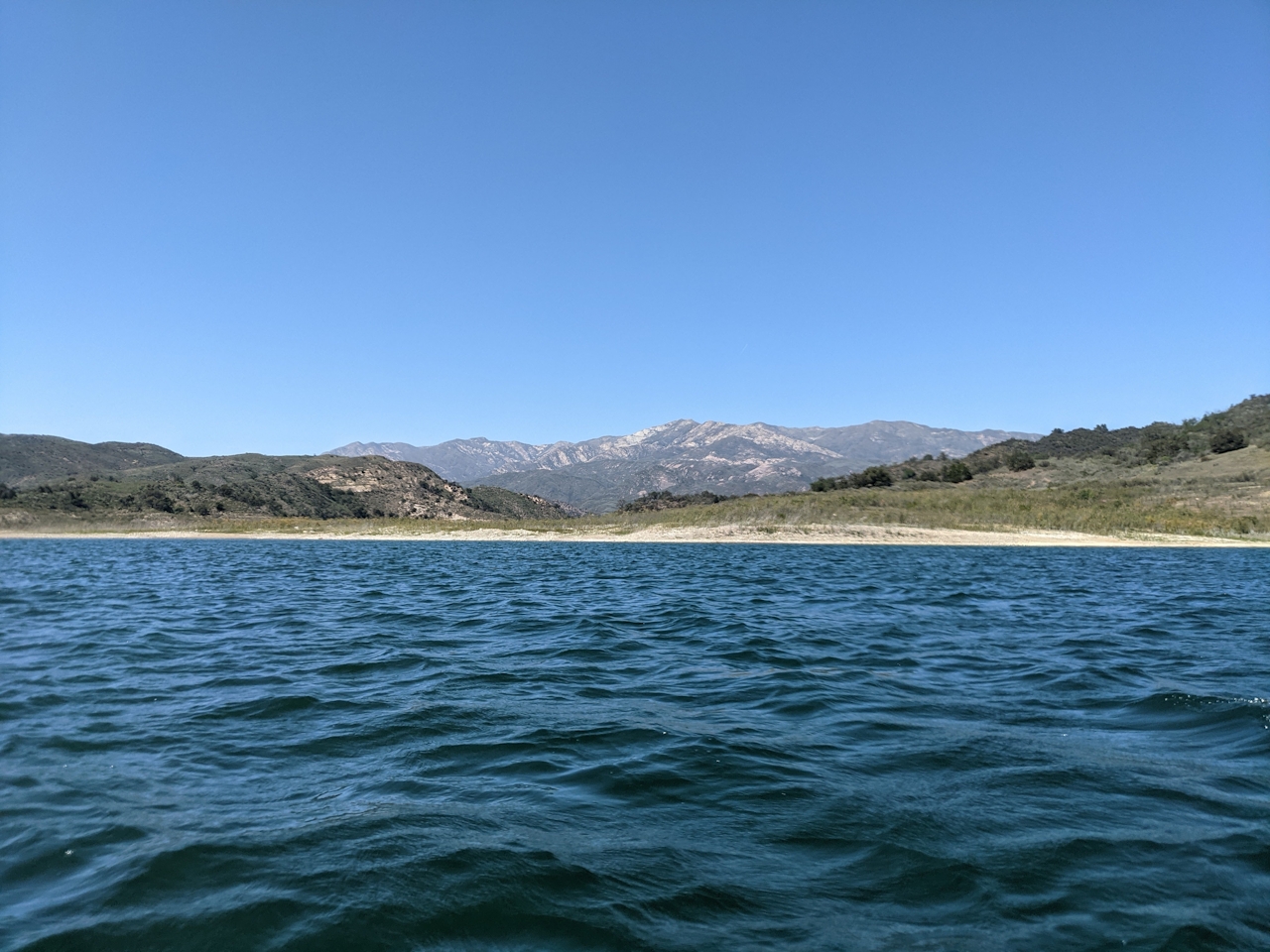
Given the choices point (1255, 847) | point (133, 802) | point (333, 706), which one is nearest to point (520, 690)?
point (333, 706)

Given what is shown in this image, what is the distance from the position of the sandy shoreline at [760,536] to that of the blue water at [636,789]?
3535 centimetres

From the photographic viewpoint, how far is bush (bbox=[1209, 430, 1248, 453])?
60.9 meters

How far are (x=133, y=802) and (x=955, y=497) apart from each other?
6039cm

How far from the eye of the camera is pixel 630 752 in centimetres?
628

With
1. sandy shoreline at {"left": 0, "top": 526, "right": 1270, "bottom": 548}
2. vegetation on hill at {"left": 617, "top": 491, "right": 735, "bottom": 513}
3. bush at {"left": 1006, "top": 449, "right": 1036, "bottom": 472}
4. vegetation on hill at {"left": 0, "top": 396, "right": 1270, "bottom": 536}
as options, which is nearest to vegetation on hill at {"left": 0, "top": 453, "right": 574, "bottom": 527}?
vegetation on hill at {"left": 0, "top": 396, "right": 1270, "bottom": 536}

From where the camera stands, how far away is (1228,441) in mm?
61406

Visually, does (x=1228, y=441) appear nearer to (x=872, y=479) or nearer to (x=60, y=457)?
(x=872, y=479)

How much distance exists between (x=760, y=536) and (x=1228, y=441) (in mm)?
41823

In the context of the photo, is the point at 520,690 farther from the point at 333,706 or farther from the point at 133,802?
the point at 133,802

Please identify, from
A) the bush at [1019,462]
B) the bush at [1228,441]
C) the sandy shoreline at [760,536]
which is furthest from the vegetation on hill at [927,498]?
the sandy shoreline at [760,536]

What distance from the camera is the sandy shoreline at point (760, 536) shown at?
142 feet

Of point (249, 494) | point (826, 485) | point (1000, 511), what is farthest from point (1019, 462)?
point (249, 494)

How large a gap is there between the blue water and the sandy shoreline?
3535 cm

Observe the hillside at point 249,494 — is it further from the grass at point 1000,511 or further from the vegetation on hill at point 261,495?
the grass at point 1000,511
